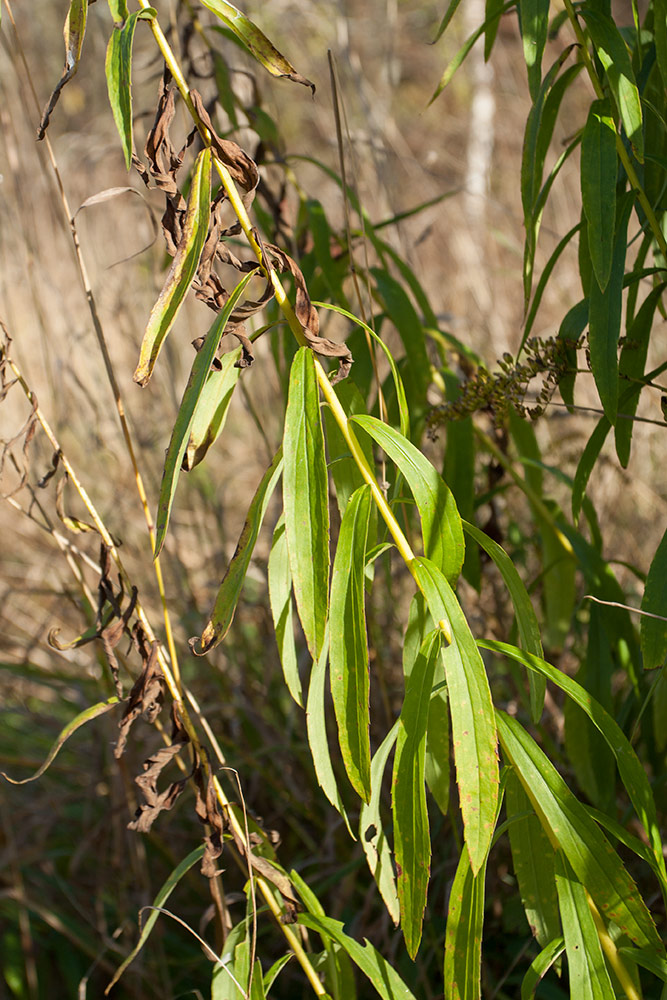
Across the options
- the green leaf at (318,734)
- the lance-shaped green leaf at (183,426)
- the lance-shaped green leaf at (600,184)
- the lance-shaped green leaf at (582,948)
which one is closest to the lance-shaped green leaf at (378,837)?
the green leaf at (318,734)

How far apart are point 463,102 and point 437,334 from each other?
6030mm

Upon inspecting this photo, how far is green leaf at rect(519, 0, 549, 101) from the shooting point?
0.67 metres

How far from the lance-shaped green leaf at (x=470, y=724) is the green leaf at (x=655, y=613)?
0.22m

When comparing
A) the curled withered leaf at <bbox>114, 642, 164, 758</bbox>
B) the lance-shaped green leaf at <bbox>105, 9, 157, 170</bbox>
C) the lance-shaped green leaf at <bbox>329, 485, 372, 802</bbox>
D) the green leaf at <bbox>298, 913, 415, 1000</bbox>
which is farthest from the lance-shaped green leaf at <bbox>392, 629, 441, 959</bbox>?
the lance-shaped green leaf at <bbox>105, 9, 157, 170</bbox>

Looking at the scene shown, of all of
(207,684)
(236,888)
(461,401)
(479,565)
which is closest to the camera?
(461,401)

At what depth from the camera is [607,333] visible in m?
0.70

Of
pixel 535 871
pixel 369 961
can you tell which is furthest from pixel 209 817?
pixel 535 871

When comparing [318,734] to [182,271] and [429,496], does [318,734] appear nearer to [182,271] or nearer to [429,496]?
[429,496]

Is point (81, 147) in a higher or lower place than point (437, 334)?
higher

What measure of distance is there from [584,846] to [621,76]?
1.90 feet

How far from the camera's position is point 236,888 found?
1271 mm

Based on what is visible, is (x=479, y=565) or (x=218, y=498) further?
(x=218, y=498)

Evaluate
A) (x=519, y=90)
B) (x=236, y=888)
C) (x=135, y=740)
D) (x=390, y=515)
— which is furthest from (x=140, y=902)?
(x=519, y=90)

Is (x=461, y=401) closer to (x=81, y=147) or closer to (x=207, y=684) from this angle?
(x=207, y=684)
